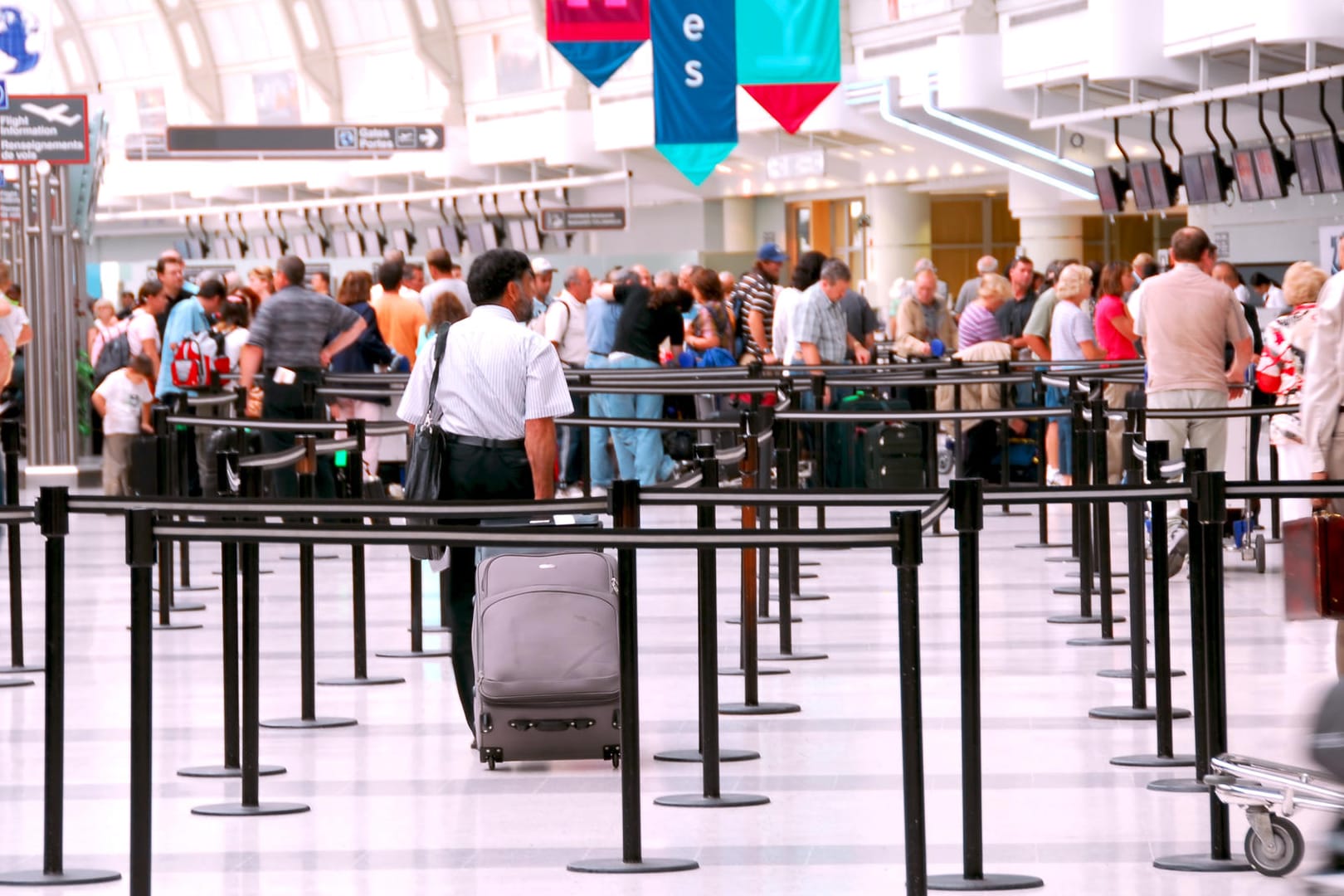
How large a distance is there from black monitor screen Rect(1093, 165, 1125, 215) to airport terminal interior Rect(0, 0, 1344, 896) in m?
0.08

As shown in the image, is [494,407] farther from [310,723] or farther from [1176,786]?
[1176,786]

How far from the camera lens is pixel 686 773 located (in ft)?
21.5

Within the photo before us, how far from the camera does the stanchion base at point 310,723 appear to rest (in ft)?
24.3

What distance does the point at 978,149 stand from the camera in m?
26.2

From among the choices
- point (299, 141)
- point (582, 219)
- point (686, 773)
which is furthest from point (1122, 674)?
point (299, 141)

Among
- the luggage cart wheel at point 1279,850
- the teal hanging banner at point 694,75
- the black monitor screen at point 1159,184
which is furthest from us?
the black monitor screen at point 1159,184

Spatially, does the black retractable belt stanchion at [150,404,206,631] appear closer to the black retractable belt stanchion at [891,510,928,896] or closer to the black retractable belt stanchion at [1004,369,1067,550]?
the black retractable belt stanchion at [1004,369,1067,550]

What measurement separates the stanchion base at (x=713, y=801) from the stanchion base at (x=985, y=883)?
0.95 meters

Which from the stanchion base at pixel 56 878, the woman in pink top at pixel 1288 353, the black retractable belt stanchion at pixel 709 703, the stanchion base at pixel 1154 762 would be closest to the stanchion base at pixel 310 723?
the black retractable belt stanchion at pixel 709 703

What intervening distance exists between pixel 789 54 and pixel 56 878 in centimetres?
1111

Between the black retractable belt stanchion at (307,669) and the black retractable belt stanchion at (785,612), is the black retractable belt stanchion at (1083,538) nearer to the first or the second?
the black retractable belt stanchion at (785,612)

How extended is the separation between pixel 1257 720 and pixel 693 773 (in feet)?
6.62

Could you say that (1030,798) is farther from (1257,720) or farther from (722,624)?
(722,624)

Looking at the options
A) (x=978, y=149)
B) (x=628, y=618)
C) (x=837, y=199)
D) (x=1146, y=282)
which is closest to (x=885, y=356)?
(x=1146, y=282)
